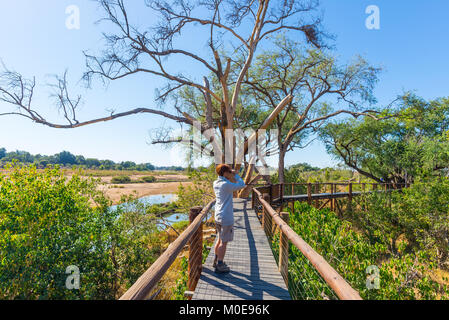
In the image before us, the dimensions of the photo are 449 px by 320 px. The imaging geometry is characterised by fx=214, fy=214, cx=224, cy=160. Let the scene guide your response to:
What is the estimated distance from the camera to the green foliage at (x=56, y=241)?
15.0 feet

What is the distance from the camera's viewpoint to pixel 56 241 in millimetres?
5242

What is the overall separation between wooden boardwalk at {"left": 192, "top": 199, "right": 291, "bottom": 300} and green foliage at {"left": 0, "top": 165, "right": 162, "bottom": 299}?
373 centimetres

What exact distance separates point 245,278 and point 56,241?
485cm

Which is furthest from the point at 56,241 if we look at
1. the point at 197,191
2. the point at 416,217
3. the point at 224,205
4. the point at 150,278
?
the point at 416,217

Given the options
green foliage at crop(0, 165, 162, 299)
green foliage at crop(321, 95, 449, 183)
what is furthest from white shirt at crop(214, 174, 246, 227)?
green foliage at crop(321, 95, 449, 183)

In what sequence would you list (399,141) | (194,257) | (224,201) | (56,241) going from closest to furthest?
(224,201) → (194,257) → (56,241) → (399,141)

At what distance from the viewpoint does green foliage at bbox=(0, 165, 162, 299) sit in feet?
15.0

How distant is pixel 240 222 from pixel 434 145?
14430 mm

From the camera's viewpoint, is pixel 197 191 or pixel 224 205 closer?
pixel 224 205

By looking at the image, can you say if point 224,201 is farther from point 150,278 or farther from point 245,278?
point 150,278

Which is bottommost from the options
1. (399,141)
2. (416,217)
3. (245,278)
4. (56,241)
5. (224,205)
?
(416,217)

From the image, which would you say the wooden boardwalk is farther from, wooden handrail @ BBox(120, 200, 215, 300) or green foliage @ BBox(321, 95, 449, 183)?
green foliage @ BBox(321, 95, 449, 183)

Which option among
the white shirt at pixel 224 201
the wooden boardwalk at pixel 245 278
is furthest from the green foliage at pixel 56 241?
the white shirt at pixel 224 201

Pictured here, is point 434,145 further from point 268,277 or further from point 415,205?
point 268,277
